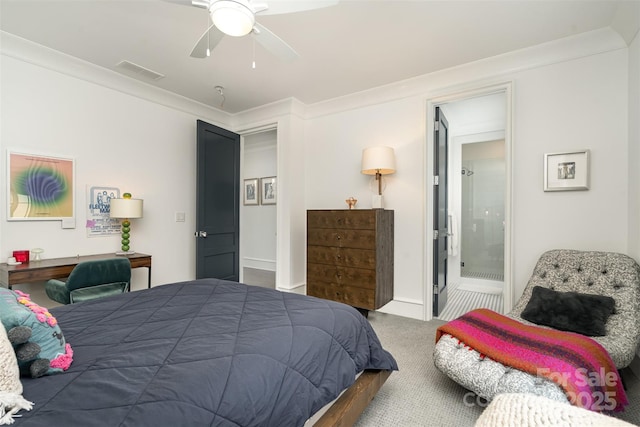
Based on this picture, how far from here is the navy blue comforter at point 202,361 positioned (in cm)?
83

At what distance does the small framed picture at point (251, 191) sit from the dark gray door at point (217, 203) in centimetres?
190

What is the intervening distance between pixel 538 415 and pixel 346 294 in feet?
8.10

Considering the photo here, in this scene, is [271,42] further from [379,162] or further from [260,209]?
[260,209]

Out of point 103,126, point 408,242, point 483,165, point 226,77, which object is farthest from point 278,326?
point 483,165

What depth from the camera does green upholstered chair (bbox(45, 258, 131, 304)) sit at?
227 centimetres

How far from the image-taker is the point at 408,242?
10.8 ft

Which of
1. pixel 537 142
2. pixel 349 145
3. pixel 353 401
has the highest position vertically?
pixel 349 145

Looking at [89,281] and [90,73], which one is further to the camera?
[90,73]

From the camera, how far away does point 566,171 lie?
8.23 feet

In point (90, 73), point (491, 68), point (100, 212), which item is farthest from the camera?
point (100, 212)

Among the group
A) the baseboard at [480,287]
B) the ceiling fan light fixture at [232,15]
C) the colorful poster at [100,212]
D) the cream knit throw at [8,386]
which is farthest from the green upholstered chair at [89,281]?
the baseboard at [480,287]

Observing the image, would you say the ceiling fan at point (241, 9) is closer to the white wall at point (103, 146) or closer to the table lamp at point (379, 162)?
the table lamp at point (379, 162)

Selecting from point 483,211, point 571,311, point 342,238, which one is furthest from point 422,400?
point 483,211

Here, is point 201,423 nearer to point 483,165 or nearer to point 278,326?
point 278,326
